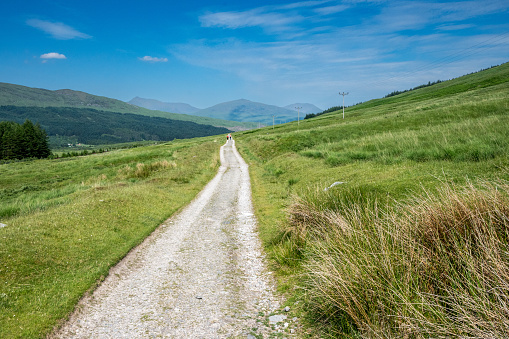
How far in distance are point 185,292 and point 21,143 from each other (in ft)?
379

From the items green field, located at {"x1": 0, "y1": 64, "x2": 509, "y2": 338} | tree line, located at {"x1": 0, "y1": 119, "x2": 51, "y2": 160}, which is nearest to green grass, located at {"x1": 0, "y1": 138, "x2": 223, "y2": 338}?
green field, located at {"x1": 0, "y1": 64, "x2": 509, "y2": 338}

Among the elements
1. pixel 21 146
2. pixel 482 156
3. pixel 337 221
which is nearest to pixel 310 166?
pixel 482 156

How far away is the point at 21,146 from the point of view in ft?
313

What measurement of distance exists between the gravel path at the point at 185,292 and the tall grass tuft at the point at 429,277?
6.27 feet

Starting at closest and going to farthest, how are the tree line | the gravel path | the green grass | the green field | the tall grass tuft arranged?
the tall grass tuft
the green field
the gravel path
the green grass
the tree line

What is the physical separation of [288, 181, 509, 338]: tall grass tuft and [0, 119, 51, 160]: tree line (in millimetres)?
117015

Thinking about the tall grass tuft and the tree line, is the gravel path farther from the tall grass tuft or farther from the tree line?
the tree line

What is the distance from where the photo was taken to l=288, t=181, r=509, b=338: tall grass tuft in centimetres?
391

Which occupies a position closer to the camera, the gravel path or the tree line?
the gravel path

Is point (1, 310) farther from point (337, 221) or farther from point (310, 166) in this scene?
point (310, 166)

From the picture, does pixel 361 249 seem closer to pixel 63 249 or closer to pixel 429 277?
pixel 429 277

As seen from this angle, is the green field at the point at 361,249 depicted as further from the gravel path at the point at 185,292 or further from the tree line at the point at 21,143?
the tree line at the point at 21,143

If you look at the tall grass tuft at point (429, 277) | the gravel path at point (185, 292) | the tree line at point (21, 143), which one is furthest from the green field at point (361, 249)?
the tree line at point (21, 143)

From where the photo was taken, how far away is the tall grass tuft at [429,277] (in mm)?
3910
